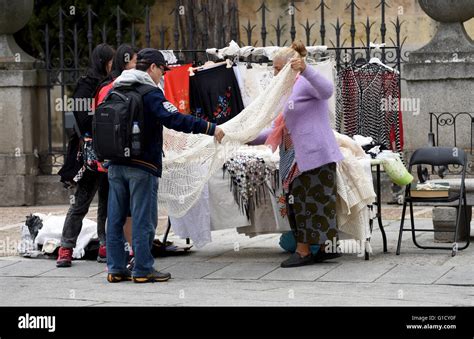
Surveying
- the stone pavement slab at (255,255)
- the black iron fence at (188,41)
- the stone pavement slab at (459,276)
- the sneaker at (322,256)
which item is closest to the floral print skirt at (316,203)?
the sneaker at (322,256)

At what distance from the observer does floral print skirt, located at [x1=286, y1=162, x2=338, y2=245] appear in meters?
9.84

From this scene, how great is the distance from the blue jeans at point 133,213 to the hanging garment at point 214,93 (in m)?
2.16

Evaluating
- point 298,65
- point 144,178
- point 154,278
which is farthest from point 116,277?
point 298,65

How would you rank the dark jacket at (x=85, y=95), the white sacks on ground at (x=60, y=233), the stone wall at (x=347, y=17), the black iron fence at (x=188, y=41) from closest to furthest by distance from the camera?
the dark jacket at (x=85, y=95)
the white sacks on ground at (x=60, y=233)
the black iron fence at (x=188, y=41)
the stone wall at (x=347, y=17)

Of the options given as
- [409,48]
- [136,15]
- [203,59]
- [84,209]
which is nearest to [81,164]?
[84,209]

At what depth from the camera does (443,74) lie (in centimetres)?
1460

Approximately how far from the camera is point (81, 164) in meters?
10.3

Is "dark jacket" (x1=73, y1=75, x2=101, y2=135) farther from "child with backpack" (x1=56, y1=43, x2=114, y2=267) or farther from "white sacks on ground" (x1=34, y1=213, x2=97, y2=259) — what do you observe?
"white sacks on ground" (x1=34, y1=213, x2=97, y2=259)

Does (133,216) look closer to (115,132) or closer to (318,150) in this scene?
(115,132)

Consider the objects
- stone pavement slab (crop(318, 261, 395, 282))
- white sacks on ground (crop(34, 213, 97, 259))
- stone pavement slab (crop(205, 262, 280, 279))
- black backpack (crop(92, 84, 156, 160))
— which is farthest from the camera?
A: white sacks on ground (crop(34, 213, 97, 259))

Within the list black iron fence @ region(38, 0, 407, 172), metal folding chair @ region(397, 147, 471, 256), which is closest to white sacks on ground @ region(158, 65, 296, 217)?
metal folding chair @ region(397, 147, 471, 256)

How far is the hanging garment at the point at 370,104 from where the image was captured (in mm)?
13016

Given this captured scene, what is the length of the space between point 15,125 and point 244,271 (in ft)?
21.3

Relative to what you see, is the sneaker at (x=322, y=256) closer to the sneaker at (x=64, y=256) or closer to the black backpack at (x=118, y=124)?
the black backpack at (x=118, y=124)
